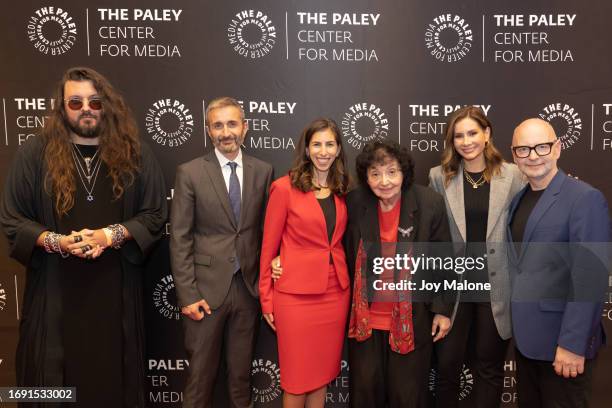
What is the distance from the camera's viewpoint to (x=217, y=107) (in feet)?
9.84

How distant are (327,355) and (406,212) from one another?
3.25 feet

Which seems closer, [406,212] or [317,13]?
[406,212]

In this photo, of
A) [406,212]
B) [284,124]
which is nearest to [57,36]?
[284,124]

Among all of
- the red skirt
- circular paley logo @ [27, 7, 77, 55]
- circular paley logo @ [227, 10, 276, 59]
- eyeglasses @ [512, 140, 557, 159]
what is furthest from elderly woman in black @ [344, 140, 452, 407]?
circular paley logo @ [27, 7, 77, 55]

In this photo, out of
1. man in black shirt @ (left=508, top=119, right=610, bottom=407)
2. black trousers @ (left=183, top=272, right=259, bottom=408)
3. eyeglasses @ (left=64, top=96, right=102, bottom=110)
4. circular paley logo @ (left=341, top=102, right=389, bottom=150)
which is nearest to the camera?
man in black shirt @ (left=508, top=119, right=610, bottom=407)

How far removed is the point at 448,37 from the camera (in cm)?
373

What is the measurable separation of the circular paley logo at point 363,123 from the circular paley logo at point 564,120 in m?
1.25

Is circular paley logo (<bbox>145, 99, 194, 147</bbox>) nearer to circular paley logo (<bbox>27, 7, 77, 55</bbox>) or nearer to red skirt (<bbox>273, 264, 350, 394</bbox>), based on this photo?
circular paley logo (<bbox>27, 7, 77, 55</bbox>)

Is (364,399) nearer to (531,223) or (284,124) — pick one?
(531,223)

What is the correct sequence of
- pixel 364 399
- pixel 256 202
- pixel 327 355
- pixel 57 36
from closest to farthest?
pixel 364 399
pixel 327 355
pixel 256 202
pixel 57 36

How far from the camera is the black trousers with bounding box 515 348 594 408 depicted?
2.43 m

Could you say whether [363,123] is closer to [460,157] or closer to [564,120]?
[460,157]

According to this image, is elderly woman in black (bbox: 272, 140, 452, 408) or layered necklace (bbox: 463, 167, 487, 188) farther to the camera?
layered necklace (bbox: 463, 167, 487, 188)

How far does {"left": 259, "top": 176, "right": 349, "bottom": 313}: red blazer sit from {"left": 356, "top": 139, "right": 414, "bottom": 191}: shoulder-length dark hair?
28 cm
